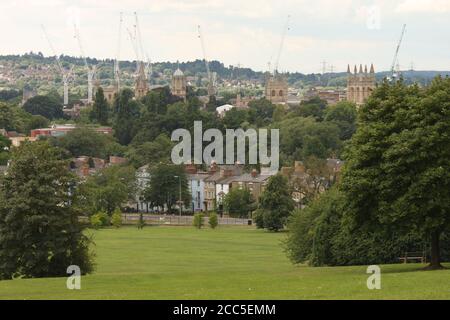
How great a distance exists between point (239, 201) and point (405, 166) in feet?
228

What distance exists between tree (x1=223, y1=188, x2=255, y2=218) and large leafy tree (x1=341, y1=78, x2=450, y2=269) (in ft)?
221

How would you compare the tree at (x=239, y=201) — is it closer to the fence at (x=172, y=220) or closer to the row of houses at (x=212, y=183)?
the fence at (x=172, y=220)

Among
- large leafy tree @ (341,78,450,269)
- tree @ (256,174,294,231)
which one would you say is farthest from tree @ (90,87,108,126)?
large leafy tree @ (341,78,450,269)

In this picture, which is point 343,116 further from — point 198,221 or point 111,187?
point 198,221

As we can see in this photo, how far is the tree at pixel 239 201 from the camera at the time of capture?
109938 millimetres

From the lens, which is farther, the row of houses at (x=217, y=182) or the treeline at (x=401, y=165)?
the row of houses at (x=217, y=182)

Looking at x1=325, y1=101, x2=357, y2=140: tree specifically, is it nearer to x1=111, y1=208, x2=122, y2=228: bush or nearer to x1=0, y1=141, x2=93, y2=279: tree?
x1=111, y1=208, x2=122, y2=228: bush

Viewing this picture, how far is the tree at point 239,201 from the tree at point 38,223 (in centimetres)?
6260

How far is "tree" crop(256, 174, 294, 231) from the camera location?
300 feet

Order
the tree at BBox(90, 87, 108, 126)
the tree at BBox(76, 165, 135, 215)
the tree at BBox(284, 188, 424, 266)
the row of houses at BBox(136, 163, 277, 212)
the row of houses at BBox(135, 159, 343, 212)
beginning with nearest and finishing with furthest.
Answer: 1. the tree at BBox(284, 188, 424, 266)
2. the tree at BBox(76, 165, 135, 215)
3. the row of houses at BBox(135, 159, 343, 212)
4. the row of houses at BBox(136, 163, 277, 212)
5. the tree at BBox(90, 87, 108, 126)

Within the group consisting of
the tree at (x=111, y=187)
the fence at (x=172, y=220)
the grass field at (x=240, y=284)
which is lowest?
the fence at (x=172, y=220)

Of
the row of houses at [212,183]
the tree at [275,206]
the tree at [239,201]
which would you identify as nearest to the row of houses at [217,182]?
Answer: the row of houses at [212,183]

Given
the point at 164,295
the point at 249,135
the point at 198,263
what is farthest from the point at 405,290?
the point at 249,135

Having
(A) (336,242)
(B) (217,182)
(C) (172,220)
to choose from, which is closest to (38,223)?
(A) (336,242)
